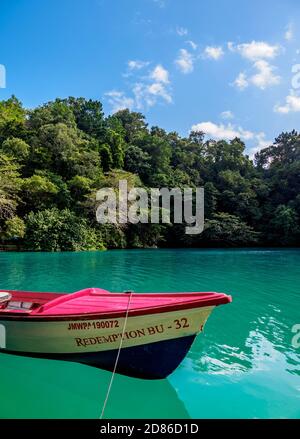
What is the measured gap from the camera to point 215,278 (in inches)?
407

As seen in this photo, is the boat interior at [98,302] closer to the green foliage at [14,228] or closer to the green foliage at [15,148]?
the green foliage at [14,228]

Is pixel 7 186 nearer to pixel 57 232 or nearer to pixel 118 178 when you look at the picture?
pixel 57 232

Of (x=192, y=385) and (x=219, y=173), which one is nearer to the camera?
(x=192, y=385)

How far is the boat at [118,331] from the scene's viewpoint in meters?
3.28

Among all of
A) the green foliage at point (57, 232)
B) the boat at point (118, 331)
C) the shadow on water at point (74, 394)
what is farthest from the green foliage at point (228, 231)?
the shadow on water at point (74, 394)

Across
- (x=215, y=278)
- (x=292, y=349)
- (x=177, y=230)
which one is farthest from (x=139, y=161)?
(x=292, y=349)

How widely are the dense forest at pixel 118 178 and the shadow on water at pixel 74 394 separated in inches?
620

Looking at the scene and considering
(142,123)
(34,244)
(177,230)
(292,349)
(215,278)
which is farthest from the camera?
(142,123)

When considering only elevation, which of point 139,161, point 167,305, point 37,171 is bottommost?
point 167,305

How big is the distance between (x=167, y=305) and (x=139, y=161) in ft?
92.3

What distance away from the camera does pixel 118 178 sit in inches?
930

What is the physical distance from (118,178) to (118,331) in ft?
68.1

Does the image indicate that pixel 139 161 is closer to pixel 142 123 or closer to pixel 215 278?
pixel 142 123
